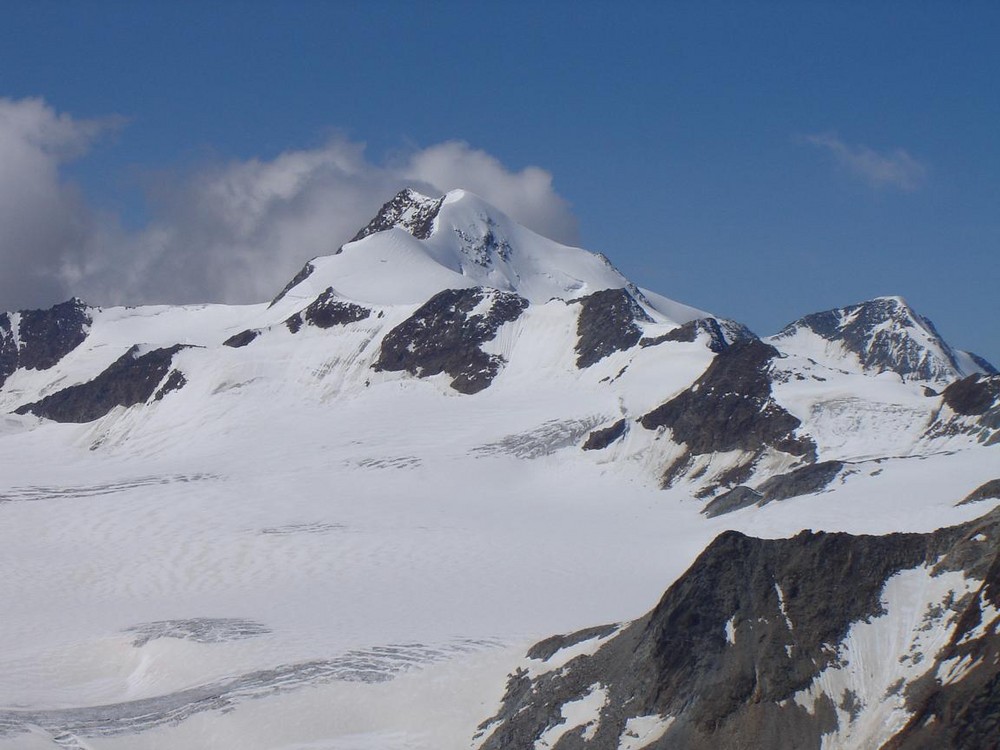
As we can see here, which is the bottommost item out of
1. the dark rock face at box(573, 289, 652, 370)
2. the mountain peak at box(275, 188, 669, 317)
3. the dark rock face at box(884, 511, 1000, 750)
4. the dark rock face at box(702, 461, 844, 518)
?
the dark rock face at box(884, 511, 1000, 750)

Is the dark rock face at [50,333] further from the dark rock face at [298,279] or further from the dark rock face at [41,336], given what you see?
the dark rock face at [298,279]

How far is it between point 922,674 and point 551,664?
41.6 ft

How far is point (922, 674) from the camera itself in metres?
36.4

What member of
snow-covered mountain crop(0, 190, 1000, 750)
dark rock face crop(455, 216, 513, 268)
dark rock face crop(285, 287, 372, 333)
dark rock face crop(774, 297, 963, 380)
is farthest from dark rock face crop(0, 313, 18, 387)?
dark rock face crop(774, 297, 963, 380)

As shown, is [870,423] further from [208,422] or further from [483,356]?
[208,422]

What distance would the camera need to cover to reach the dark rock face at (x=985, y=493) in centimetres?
5675

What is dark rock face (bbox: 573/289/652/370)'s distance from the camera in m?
115

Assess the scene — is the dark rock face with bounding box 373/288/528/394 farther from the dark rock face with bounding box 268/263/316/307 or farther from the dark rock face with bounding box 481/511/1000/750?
the dark rock face with bounding box 481/511/1000/750

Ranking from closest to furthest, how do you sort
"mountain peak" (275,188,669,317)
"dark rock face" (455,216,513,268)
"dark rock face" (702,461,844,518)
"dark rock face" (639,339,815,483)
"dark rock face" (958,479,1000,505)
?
"dark rock face" (958,479,1000,505)
"dark rock face" (702,461,844,518)
"dark rock face" (639,339,815,483)
"mountain peak" (275,188,669,317)
"dark rock face" (455,216,513,268)

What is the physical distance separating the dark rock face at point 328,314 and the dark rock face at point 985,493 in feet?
261

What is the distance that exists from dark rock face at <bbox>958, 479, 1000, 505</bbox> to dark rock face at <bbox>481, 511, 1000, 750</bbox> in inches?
627

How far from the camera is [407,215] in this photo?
17812 cm

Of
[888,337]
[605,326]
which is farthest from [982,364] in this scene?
[605,326]

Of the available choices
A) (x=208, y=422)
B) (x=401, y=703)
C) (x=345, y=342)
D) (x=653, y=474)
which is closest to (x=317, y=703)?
(x=401, y=703)
